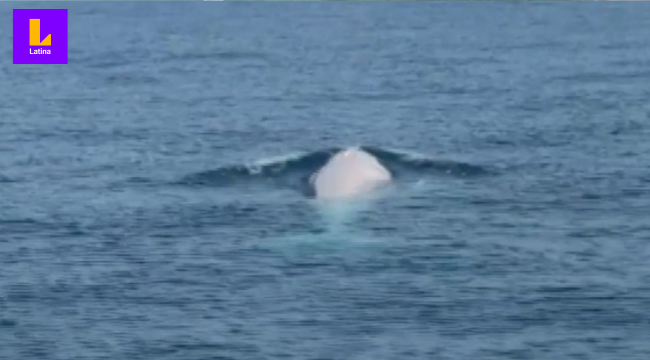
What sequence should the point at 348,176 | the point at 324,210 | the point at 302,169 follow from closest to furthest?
the point at 324,210 < the point at 348,176 < the point at 302,169

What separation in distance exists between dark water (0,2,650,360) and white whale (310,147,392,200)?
1.50 meters

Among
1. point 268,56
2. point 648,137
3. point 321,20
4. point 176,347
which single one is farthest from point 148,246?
point 321,20

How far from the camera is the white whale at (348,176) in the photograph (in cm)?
8862

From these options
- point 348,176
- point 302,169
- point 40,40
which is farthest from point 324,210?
point 40,40

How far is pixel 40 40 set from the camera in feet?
486

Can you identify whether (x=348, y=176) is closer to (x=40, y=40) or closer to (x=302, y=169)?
(x=302, y=169)

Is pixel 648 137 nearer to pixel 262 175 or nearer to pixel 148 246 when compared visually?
pixel 262 175

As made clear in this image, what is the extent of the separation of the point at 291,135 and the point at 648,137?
2414 cm

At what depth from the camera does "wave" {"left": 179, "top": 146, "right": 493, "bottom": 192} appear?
93.3m

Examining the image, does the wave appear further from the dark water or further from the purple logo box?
the purple logo box

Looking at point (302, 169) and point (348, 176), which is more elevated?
point (302, 169)

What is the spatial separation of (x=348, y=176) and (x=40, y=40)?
65.4 m

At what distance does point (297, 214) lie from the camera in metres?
84.1

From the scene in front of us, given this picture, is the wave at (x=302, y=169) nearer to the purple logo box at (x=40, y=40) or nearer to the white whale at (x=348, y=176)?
the white whale at (x=348, y=176)
